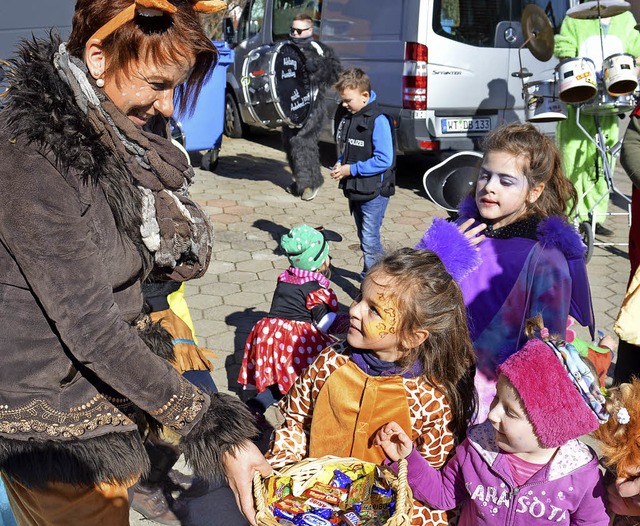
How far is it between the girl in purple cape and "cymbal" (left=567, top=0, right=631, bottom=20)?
3.39m

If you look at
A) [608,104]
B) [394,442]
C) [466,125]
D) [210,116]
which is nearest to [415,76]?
[466,125]

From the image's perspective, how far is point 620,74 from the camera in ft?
17.9

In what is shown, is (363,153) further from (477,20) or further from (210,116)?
(210,116)

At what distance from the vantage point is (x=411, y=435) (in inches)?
88.2

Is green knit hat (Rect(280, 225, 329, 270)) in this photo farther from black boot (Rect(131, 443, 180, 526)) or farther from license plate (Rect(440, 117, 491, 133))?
license plate (Rect(440, 117, 491, 133))

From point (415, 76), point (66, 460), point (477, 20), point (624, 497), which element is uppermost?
point (477, 20)

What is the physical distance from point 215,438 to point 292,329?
203cm

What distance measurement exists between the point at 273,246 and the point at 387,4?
3.35 meters

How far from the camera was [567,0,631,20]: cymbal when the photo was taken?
18.5ft

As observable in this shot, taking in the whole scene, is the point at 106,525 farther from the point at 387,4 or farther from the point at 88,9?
the point at 387,4

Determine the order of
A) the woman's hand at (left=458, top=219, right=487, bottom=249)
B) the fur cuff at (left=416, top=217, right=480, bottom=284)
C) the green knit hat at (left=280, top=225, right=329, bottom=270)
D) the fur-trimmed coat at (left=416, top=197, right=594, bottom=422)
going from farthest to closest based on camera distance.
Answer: the green knit hat at (left=280, top=225, right=329, bottom=270) < the woman's hand at (left=458, top=219, right=487, bottom=249) < the fur-trimmed coat at (left=416, top=197, right=594, bottom=422) < the fur cuff at (left=416, top=217, right=480, bottom=284)

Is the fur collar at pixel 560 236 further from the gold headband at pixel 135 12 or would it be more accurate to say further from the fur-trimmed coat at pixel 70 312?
the gold headband at pixel 135 12

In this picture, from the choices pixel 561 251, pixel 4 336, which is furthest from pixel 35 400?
pixel 561 251

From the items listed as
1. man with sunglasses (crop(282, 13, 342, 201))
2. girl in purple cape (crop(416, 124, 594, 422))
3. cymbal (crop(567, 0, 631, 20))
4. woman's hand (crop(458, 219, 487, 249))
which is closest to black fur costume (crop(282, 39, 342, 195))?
man with sunglasses (crop(282, 13, 342, 201))
